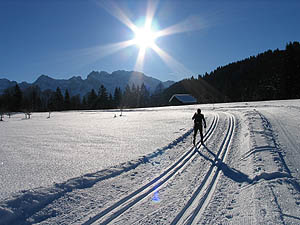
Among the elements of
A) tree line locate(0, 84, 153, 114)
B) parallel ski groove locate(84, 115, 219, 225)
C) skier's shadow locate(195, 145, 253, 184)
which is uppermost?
tree line locate(0, 84, 153, 114)

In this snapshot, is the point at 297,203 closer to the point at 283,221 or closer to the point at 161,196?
the point at 283,221

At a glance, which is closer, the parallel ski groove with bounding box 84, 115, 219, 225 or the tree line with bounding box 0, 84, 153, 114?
the parallel ski groove with bounding box 84, 115, 219, 225

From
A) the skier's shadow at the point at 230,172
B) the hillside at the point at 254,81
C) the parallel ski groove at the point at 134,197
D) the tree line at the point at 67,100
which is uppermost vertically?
the hillside at the point at 254,81

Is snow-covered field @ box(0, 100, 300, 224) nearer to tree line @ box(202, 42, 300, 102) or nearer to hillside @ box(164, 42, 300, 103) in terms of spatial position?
tree line @ box(202, 42, 300, 102)

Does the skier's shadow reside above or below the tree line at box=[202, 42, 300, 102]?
below

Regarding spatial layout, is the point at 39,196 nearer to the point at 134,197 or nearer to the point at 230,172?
the point at 134,197

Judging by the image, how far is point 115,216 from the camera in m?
3.21

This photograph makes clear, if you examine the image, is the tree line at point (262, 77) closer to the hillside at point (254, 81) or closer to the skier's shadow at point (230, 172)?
the hillside at point (254, 81)

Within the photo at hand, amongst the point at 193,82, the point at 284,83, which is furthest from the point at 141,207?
the point at 193,82

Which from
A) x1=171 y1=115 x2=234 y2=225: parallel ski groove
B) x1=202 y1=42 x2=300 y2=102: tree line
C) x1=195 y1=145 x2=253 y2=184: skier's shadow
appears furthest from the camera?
x1=202 y1=42 x2=300 y2=102: tree line

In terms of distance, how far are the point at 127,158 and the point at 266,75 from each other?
286 feet

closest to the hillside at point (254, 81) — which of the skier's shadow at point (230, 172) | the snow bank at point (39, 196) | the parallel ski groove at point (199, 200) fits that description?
the skier's shadow at point (230, 172)

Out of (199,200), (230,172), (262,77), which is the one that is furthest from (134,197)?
(262,77)

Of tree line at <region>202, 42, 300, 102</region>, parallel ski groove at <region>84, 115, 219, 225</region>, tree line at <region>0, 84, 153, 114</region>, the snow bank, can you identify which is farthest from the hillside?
the snow bank
